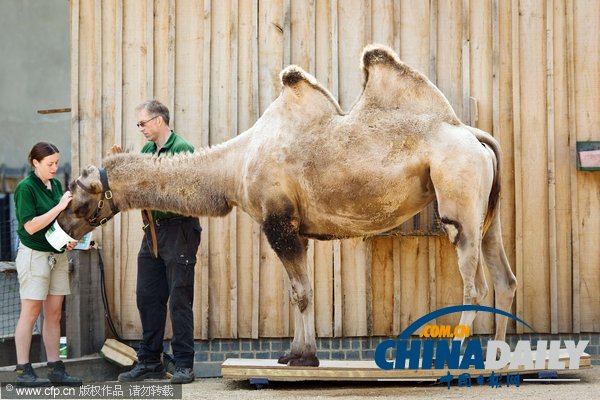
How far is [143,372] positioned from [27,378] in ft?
3.43

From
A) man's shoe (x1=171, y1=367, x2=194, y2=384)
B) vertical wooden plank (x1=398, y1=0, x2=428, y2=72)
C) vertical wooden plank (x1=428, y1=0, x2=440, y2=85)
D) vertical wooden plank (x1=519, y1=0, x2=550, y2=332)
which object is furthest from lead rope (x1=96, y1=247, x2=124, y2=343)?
vertical wooden plank (x1=519, y1=0, x2=550, y2=332)

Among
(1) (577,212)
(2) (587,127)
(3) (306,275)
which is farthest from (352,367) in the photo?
(2) (587,127)

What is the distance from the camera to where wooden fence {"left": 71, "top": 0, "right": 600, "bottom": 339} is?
8.68m

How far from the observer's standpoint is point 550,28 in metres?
8.76

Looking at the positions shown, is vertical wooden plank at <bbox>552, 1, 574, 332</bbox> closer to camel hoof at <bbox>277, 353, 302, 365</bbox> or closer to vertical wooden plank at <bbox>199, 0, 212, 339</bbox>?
camel hoof at <bbox>277, 353, 302, 365</bbox>

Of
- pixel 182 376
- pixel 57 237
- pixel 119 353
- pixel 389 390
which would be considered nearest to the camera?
pixel 389 390

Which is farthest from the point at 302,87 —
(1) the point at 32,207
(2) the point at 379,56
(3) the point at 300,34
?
(1) the point at 32,207

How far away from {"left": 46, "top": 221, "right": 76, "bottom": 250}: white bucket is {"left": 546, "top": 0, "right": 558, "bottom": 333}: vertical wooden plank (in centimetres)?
466

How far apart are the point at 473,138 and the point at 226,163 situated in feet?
6.80

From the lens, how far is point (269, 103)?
346 inches

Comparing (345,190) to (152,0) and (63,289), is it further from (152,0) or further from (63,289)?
(152,0)

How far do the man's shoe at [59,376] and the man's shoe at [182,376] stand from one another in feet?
2.69

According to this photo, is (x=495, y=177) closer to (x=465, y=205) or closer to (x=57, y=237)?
(x=465, y=205)

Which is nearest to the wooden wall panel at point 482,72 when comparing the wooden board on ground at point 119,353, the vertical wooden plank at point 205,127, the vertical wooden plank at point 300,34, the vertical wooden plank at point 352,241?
the vertical wooden plank at point 352,241
